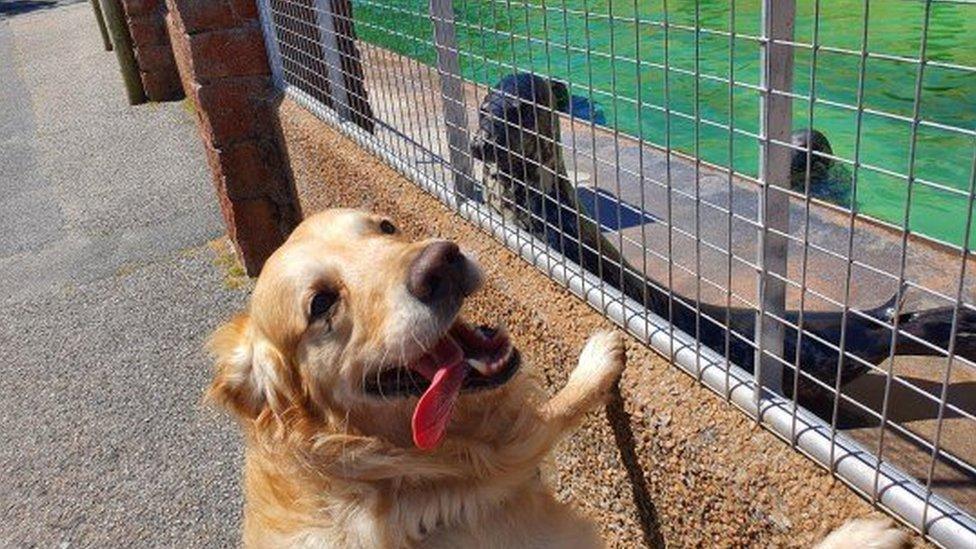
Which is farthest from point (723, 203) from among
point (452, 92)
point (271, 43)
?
point (271, 43)

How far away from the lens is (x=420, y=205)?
3879mm

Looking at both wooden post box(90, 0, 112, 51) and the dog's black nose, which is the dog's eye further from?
wooden post box(90, 0, 112, 51)

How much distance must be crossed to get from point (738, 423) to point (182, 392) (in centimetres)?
371

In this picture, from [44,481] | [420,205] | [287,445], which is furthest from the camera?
[44,481]

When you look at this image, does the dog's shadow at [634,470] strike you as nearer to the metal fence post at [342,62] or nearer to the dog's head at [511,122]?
the dog's head at [511,122]

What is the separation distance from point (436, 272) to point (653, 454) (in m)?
0.82

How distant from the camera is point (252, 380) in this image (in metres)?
2.62

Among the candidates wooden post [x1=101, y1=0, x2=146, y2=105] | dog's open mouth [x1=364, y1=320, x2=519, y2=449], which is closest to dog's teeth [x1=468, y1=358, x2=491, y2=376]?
dog's open mouth [x1=364, y1=320, x2=519, y2=449]

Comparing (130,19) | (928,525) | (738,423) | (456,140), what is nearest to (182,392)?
(456,140)

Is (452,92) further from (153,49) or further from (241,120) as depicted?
(153,49)

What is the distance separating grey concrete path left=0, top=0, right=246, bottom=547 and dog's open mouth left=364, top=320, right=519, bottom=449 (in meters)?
1.87

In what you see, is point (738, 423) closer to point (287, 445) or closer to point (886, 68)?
point (287, 445)

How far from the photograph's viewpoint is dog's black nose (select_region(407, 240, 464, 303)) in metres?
2.38

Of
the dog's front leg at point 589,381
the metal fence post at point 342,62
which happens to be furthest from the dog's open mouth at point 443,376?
the metal fence post at point 342,62
